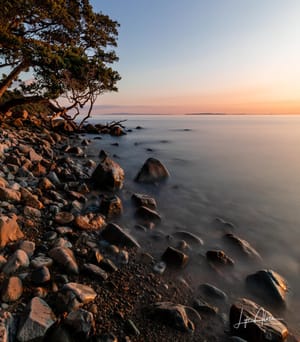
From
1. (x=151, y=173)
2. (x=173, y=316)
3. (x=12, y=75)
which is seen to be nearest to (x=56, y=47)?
(x=12, y=75)

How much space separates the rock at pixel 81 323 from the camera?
2.34 m

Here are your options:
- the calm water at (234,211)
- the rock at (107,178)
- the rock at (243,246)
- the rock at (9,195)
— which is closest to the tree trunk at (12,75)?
the calm water at (234,211)

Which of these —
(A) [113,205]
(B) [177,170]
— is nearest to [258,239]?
(A) [113,205]

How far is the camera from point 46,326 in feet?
7.39

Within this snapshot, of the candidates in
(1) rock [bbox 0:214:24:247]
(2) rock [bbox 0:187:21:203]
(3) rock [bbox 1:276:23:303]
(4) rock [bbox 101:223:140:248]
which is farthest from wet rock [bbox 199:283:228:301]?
(2) rock [bbox 0:187:21:203]

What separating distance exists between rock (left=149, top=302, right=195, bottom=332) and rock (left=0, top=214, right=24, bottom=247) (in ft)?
7.53

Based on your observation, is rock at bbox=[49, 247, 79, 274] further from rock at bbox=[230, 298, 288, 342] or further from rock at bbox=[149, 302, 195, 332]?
rock at bbox=[230, 298, 288, 342]

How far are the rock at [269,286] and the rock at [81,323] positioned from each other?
105 inches

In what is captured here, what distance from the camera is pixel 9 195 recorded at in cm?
445

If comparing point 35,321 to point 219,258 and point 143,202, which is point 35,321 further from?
point 143,202

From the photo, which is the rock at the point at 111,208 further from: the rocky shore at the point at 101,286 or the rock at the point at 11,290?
the rock at the point at 11,290

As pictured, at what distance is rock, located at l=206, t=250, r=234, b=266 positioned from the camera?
4.30 metres

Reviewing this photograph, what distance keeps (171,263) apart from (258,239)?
263 centimetres

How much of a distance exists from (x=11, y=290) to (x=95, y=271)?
3.57ft
